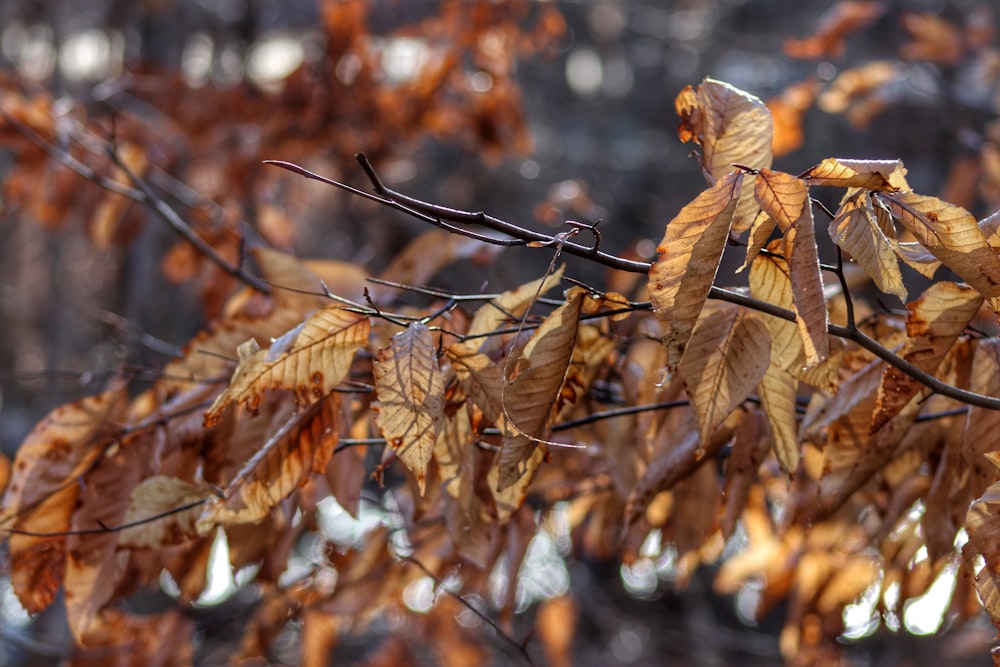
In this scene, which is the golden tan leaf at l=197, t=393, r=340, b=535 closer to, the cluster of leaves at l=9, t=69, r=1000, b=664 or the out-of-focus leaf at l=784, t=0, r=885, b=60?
the cluster of leaves at l=9, t=69, r=1000, b=664

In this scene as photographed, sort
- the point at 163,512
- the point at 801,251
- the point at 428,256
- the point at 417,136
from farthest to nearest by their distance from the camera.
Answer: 1. the point at 417,136
2. the point at 428,256
3. the point at 163,512
4. the point at 801,251

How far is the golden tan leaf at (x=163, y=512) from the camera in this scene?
0.88 meters

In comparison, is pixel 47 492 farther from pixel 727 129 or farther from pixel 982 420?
pixel 982 420

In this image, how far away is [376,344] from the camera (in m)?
0.97

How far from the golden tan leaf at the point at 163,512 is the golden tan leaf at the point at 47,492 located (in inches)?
6.2

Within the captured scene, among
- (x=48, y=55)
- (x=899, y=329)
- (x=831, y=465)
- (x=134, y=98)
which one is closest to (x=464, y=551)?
(x=831, y=465)

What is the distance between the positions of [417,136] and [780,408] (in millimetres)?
2961

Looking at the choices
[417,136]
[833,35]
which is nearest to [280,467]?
[833,35]

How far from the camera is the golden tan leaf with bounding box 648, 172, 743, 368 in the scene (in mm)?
633

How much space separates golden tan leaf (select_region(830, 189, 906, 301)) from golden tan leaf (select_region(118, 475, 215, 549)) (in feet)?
2.03

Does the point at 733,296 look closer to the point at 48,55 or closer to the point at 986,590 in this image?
the point at 986,590

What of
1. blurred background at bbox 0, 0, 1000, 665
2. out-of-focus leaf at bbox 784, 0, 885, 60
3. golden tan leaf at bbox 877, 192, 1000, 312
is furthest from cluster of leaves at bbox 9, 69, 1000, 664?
out-of-focus leaf at bbox 784, 0, 885, 60

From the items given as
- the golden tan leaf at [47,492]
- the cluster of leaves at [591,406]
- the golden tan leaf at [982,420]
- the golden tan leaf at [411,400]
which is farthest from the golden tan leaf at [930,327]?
the golden tan leaf at [47,492]

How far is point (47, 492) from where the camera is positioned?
1.00m
